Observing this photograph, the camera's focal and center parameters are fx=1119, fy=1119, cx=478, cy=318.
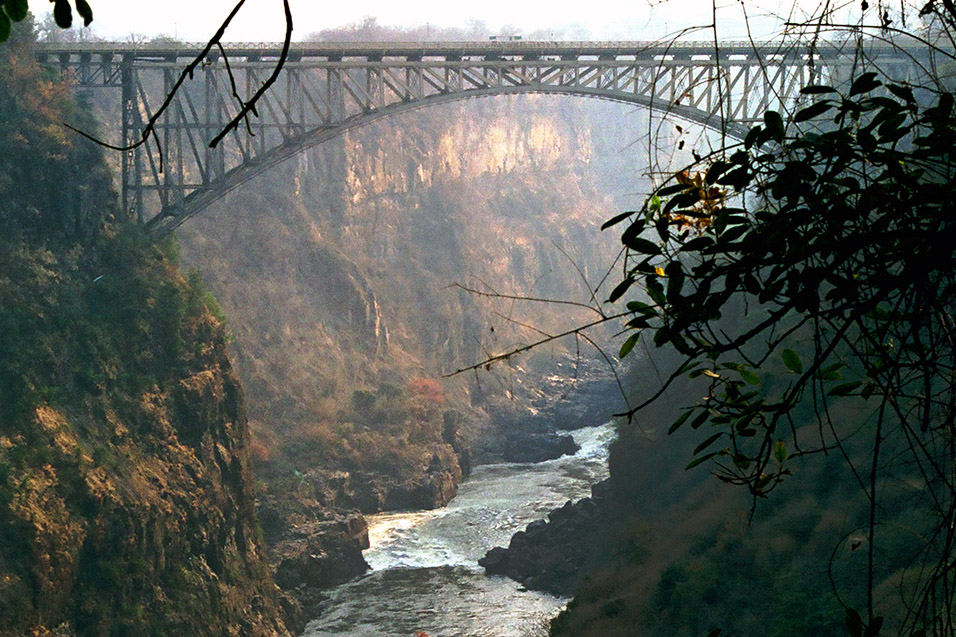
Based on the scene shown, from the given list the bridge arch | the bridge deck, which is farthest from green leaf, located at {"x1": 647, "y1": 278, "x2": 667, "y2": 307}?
the bridge deck

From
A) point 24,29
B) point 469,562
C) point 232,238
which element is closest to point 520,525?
point 469,562

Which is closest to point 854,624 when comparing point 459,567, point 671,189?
point 671,189

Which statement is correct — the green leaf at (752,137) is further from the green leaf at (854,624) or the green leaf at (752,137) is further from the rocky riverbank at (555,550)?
the rocky riverbank at (555,550)

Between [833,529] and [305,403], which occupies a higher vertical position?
[833,529]

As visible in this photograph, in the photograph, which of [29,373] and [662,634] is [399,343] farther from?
[662,634]

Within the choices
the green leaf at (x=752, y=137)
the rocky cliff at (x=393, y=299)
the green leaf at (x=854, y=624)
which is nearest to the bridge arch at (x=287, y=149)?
the rocky cliff at (x=393, y=299)
